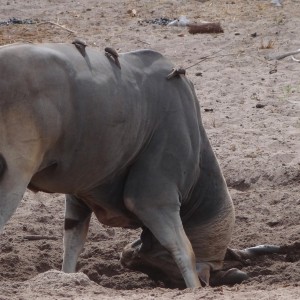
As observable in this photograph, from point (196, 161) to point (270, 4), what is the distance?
9973 mm

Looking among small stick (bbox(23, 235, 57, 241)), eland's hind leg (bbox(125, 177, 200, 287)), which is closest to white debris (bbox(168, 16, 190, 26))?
small stick (bbox(23, 235, 57, 241))

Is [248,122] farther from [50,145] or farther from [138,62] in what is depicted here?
[50,145]

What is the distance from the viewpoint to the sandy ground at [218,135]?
710cm

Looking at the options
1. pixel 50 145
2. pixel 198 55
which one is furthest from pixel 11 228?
pixel 198 55

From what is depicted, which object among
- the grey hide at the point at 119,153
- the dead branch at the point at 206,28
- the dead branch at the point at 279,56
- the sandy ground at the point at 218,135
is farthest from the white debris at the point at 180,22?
the grey hide at the point at 119,153

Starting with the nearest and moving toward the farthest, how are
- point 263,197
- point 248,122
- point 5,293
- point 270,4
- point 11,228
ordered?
point 5,293, point 11,228, point 263,197, point 248,122, point 270,4

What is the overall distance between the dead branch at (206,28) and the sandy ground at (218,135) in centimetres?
11

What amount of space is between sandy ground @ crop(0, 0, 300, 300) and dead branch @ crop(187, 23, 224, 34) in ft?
0.36

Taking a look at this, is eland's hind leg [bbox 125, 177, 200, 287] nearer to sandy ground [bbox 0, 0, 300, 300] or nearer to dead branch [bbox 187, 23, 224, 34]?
sandy ground [bbox 0, 0, 300, 300]

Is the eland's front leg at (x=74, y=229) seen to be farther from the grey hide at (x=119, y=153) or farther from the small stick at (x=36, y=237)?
the small stick at (x=36, y=237)

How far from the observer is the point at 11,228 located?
8797 mm

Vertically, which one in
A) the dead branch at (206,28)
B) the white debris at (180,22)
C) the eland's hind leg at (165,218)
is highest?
the eland's hind leg at (165,218)

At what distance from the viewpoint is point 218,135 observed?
36.1ft

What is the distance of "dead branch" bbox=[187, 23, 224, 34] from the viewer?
50.8 feet
